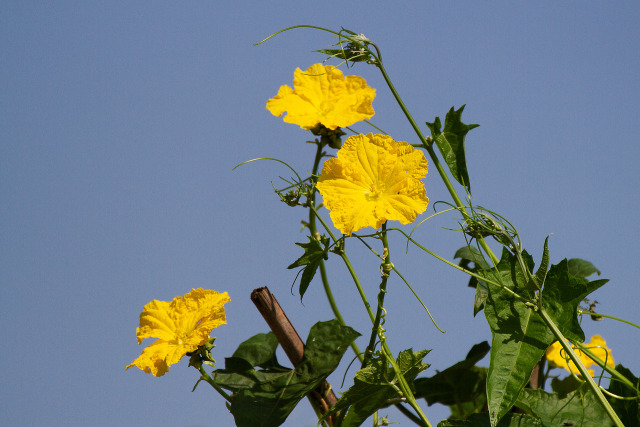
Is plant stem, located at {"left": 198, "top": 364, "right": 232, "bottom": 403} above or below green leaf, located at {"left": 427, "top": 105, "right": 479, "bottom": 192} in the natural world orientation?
below

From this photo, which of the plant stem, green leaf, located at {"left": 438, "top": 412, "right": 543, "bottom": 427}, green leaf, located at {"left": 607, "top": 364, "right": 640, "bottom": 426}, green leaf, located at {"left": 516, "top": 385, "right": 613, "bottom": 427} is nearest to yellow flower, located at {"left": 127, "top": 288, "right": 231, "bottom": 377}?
the plant stem

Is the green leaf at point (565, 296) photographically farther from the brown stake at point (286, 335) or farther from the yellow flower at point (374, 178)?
the brown stake at point (286, 335)

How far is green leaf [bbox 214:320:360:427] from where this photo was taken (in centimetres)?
105

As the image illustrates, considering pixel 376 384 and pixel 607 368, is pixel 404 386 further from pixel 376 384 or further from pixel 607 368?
pixel 607 368

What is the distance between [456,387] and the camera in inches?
53.5

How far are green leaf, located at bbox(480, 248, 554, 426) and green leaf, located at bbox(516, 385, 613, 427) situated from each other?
17 centimetres

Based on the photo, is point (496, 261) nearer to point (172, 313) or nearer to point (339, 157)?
point (339, 157)

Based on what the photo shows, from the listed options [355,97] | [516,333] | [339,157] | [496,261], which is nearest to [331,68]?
[355,97]

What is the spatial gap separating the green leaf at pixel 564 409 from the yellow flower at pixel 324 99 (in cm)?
54

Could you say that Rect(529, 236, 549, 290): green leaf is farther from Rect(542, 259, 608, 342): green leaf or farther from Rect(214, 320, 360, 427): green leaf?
Rect(214, 320, 360, 427): green leaf

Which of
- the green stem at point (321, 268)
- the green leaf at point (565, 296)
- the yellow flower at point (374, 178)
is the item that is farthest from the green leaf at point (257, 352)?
the green leaf at point (565, 296)

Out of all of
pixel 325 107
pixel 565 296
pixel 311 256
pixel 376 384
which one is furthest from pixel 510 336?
pixel 325 107

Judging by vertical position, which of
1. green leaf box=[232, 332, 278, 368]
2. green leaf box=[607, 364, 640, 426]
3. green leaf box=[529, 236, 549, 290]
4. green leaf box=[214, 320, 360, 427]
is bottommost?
green leaf box=[607, 364, 640, 426]

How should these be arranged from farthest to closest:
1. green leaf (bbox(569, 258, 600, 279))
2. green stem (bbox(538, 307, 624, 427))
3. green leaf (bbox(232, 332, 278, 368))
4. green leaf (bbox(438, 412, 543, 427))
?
green leaf (bbox(569, 258, 600, 279)) → green leaf (bbox(232, 332, 278, 368)) → green leaf (bbox(438, 412, 543, 427)) → green stem (bbox(538, 307, 624, 427))
